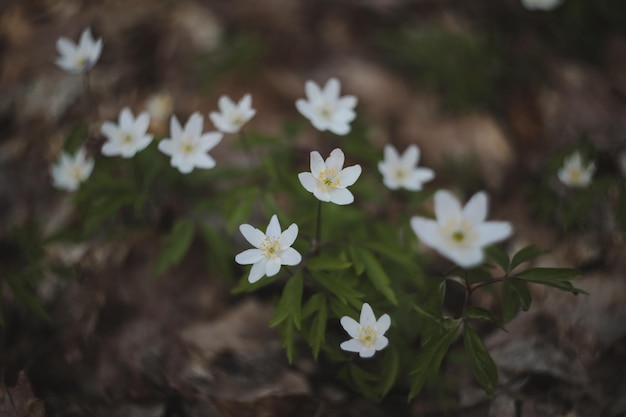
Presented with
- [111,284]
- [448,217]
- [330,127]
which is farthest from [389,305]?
[111,284]

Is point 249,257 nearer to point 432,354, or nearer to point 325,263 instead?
point 325,263

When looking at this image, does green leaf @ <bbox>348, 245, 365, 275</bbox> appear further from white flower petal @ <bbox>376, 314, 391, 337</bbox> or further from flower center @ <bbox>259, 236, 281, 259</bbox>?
flower center @ <bbox>259, 236, 281, 259</bbox>

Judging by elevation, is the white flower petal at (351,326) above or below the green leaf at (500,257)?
below

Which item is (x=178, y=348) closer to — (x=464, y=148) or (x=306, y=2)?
(x=464, y=148)

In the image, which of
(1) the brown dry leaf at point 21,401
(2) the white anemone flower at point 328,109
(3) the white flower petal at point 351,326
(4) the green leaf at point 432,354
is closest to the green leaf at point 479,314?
(4) the green leaf at point 432,354

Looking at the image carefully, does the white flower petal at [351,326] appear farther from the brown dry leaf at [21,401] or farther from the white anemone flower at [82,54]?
the white anemone flower at [82,54]

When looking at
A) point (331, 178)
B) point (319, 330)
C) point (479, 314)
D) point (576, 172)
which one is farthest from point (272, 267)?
point (576, 172)
